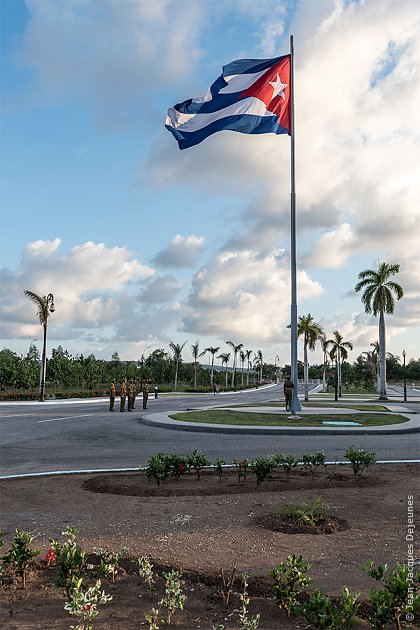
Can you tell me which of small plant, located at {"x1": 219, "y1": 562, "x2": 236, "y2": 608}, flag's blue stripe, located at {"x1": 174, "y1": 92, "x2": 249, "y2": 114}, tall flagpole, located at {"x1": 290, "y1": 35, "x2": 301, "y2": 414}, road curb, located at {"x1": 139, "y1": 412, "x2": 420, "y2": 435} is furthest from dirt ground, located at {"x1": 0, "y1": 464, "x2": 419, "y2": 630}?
flag's blue stripe, located at {"x1": 174, "y1": 92, "x2": 249, "y2": 114}

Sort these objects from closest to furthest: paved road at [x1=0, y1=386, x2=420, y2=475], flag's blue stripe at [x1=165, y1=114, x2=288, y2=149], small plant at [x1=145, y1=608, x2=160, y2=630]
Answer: small plant at [x1=145, y1=608, x2=160, y2=630], paved road at [x1=0, y1=386, x2=420, y2=475], flag's blue stripe at [x1=165, y1=114, x2=288, y2=149]

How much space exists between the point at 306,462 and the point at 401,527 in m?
3.02

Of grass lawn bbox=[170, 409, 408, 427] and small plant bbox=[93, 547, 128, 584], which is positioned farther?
grass lawn bbox=[170, 409, 408, 427]

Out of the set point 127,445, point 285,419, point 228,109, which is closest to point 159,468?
point 127,445

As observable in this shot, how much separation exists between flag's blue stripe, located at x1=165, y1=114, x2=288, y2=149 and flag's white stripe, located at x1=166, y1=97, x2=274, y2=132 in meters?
0.12

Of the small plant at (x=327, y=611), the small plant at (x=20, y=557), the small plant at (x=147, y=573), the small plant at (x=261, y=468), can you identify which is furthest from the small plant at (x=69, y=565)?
the small plant at (x=261, y=468)

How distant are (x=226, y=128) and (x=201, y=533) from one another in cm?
1421

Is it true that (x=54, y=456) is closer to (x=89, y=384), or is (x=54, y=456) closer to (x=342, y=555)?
(x=342, y=555)

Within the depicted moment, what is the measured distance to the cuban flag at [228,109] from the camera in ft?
58.7

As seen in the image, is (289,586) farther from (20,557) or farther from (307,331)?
(307,331)

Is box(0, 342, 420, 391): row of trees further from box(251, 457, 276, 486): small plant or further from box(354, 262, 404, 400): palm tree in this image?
box(251, 457, 276, 486): small plant

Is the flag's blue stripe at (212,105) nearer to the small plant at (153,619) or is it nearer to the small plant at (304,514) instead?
the small plant at (304,514)

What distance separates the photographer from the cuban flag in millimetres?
17891

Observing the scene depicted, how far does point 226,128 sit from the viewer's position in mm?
17844
